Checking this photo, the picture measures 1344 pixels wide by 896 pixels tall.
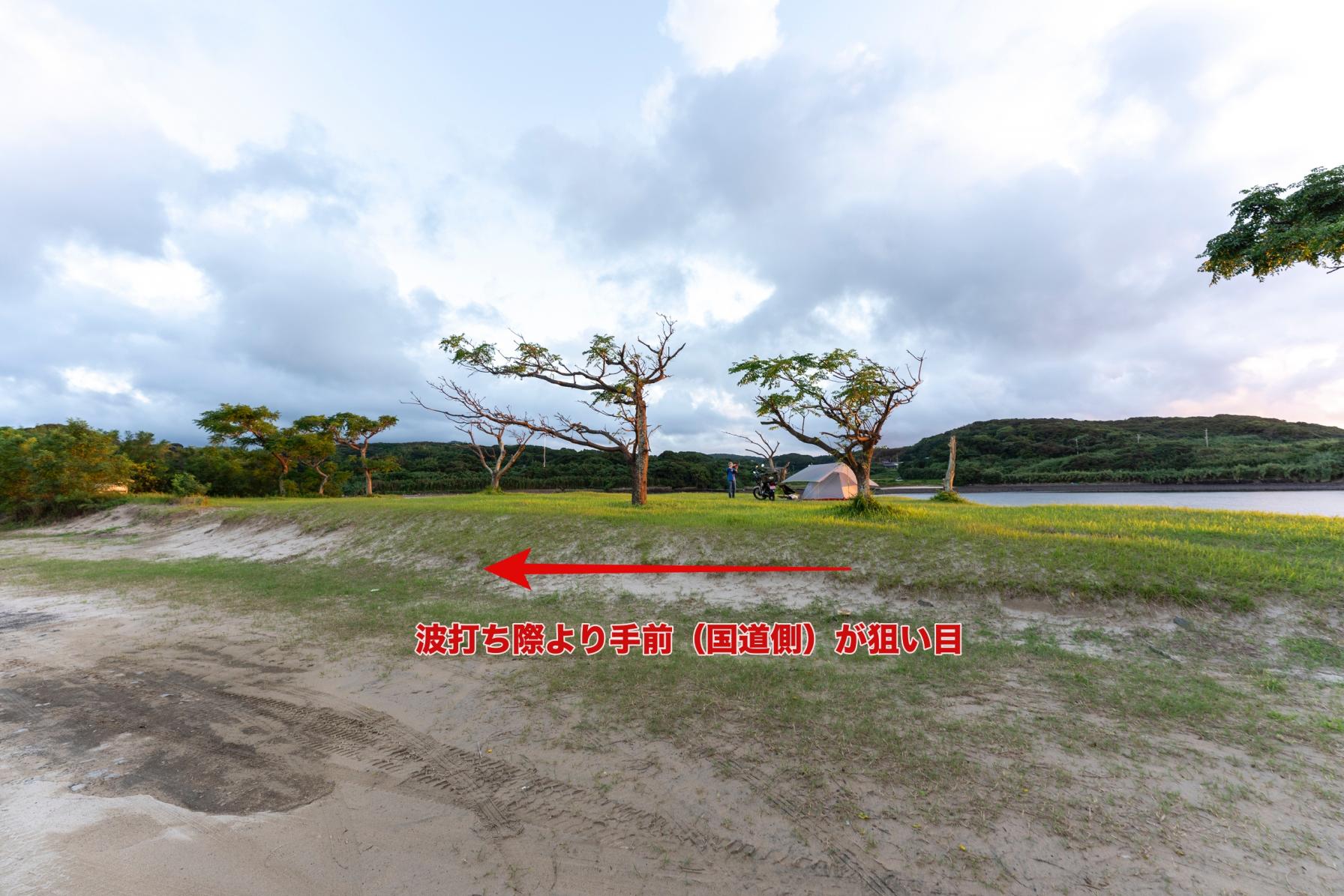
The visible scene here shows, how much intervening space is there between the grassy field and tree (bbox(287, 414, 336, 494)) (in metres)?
20.8

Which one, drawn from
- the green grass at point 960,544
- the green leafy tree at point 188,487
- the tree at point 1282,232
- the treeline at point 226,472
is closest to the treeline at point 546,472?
the treeline at point 226,472

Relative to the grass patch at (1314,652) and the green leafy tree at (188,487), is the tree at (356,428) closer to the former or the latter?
the green leafy tree at (188,487)

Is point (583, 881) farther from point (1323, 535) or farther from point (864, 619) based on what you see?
point (1323, 535)

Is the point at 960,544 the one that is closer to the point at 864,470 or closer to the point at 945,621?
the point at 945,621

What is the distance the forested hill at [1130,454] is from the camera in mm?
39744

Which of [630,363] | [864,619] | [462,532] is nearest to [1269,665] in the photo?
[864,619]

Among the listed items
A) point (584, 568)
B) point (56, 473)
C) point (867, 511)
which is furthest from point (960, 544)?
point (56, 473)

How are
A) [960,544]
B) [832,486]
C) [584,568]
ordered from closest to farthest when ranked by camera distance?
[960,544] → [584,568] → [832,486]

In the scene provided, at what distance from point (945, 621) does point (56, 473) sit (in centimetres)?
4209

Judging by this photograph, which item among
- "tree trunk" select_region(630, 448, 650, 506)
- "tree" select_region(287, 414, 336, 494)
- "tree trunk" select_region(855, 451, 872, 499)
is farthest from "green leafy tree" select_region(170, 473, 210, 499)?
"tree trunk" select_region(855, 451, 872, 499)

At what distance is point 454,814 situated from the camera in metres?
3.57

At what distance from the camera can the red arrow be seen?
10303 mm

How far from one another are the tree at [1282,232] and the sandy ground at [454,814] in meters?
13.1

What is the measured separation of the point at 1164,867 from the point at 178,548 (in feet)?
88.7
